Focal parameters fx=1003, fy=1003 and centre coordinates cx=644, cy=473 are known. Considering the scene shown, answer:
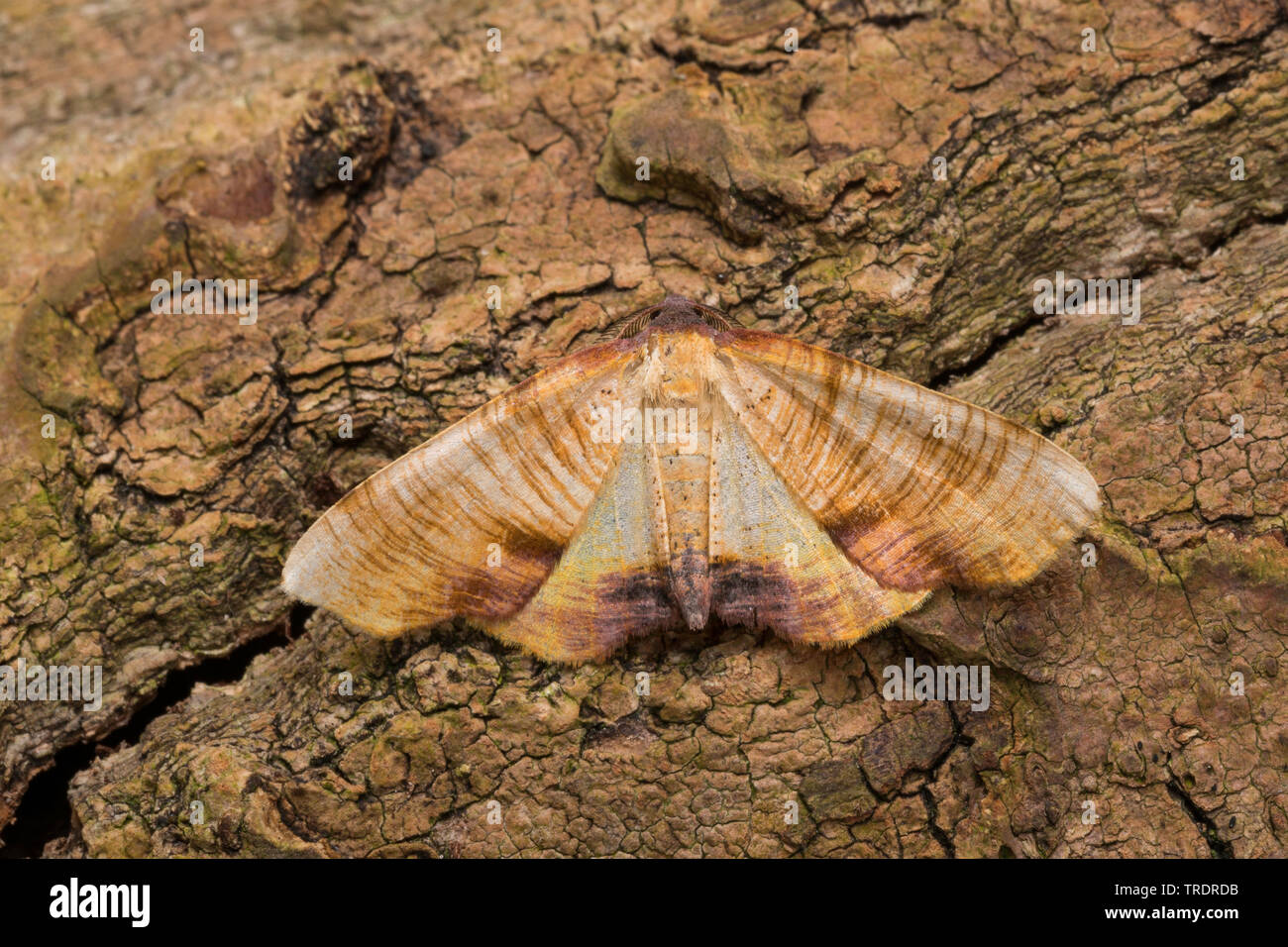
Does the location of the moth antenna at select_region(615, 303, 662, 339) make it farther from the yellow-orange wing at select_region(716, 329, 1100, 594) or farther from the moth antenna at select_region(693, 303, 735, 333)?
the yellow-orange wing at select_region(716, 329, 1100, 594)

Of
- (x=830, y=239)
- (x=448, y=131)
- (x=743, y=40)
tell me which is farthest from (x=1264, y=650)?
(x=448, y=131)

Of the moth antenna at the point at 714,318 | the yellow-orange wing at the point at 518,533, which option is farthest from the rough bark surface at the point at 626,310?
the moth antenna at the point at 714,318

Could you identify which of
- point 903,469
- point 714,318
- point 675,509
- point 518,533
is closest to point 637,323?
point 714,318

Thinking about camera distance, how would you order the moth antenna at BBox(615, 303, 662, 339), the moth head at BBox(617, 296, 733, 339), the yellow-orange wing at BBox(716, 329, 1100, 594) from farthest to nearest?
the moth antenna at BBox(615, 303, 662, 339) < the moth head at BBox(617, 296, 733, 339) < the yellow-orange wing at BBox(716, 329, 1100, 594)

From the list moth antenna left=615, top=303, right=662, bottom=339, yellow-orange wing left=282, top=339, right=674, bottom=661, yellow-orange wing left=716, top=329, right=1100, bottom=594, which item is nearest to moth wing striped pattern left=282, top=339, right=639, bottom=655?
yellow-orange wing left=282, top=339, right=674, bottom=661

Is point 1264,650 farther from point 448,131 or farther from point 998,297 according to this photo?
point 448,131

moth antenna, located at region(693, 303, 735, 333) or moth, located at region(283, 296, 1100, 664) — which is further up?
moth antenna, located at region(693, 303, 735, 333)

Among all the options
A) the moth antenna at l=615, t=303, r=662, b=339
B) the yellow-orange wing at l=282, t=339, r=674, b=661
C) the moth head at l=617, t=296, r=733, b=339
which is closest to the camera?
the yellow-orange wing at l=282, t=339, r=674, b=661
